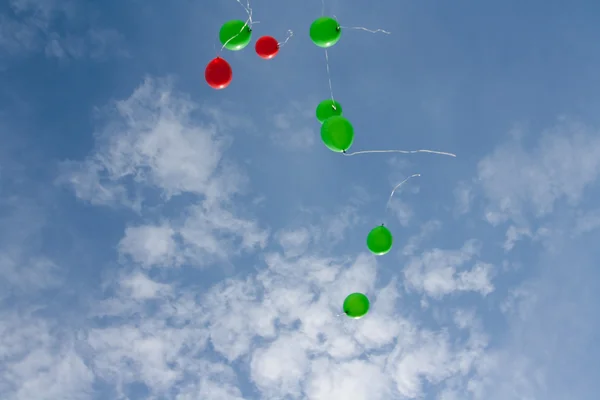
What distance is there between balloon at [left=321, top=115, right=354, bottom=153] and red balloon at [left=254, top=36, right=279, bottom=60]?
2195mm

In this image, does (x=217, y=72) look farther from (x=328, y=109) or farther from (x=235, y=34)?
(x=328, y=109)

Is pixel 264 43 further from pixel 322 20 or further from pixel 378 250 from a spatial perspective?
pixel 378 250

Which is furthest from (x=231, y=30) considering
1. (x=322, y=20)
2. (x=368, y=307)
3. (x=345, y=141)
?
(x=368, y=307)

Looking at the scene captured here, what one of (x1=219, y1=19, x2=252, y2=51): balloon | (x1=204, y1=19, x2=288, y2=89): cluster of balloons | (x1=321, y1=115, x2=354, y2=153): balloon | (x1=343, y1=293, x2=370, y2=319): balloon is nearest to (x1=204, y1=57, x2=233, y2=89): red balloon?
(x1=204, y1=19, x2=288, y2=89): cluster of balloons

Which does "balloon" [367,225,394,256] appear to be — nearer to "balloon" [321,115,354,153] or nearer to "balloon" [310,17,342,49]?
"balloon" [321,115,354,153]

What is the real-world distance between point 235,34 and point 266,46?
29.6 inches

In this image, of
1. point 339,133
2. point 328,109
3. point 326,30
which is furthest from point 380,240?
point 326,30

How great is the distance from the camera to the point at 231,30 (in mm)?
8406

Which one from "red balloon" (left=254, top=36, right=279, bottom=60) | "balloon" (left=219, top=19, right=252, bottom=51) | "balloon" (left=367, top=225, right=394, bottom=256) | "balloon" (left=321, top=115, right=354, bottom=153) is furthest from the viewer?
"red balloon" (left=254, top=36, right=279, bottom=60)

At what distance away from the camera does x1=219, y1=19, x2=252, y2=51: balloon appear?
330 inches

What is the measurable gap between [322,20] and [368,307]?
4.80 metres

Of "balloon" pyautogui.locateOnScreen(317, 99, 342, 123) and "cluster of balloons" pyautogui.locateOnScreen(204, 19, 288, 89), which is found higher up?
"cluster of balloons" pyautogui.locateOnScreen(204, 19, 288, 89)

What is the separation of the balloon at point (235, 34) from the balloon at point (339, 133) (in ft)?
7.35

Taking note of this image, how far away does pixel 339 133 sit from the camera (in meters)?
7.53
